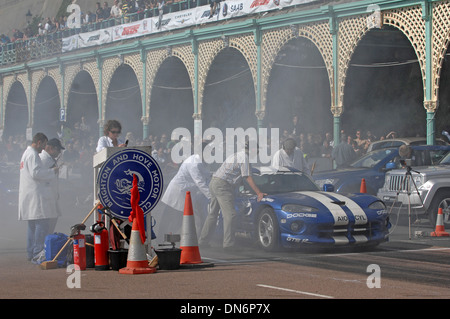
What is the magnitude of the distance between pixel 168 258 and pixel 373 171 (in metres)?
8.93

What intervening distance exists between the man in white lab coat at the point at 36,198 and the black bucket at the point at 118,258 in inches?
74.7

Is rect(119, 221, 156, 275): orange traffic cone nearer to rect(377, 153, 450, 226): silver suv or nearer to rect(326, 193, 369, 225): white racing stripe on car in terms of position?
rect(326, 193, 369, 225): white racing stripe on car

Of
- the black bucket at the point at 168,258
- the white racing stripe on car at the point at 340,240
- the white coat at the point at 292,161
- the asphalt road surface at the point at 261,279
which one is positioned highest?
the white coat at the point at 292,161

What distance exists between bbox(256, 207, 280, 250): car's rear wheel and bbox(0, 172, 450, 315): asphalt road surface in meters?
0.18

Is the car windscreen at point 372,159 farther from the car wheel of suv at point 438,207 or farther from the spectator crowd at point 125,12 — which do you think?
the spectator crowd at point 125,12

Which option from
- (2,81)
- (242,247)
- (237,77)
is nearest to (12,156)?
(2,81)

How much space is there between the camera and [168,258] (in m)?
10.1

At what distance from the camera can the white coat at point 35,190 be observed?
11664 millimetres

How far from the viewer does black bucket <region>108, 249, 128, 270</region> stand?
1002 centimetres

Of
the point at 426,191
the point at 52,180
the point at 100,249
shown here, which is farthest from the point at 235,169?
the point at 426,191

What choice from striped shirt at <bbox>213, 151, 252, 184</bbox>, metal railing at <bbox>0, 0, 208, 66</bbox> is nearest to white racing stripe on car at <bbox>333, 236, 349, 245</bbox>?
striped shirt at <bbox>213, 151, 252, 184</bbox>

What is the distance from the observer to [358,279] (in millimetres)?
9297

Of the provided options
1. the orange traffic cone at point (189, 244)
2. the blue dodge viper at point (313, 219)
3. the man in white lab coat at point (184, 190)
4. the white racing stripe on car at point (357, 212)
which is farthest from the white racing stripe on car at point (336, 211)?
the orange traffic cone at point (189, 244)
